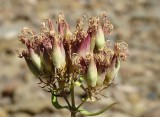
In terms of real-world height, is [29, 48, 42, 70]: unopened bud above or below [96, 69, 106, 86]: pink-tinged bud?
above

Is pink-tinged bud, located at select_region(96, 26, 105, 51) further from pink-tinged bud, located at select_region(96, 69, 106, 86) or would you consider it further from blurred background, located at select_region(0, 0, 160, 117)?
blurred background, located at select_region(0, 0, 160, 117)

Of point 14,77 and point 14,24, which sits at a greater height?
point 14,24

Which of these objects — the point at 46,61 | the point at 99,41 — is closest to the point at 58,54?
the point at 46,61

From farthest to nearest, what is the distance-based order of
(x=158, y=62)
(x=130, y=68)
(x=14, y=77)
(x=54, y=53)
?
(x=158, y=62), (x=130, y=68), (x=14, y=77), (x=54, y=53)

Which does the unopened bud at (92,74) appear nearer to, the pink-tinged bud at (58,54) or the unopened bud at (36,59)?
the pink-tinged bud at (58,54)

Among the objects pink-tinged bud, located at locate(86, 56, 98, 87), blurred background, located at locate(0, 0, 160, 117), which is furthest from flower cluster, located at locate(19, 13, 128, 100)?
blurred background, located at locate(0, 0, 160, 117)

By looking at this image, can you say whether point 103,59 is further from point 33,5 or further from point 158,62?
point 33,5

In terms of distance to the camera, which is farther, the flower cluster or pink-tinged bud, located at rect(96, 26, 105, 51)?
pink-tinged bud, located at rect(96, 26, 105, 51)

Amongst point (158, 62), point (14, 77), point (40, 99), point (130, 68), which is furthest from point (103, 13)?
point (158, 62)
